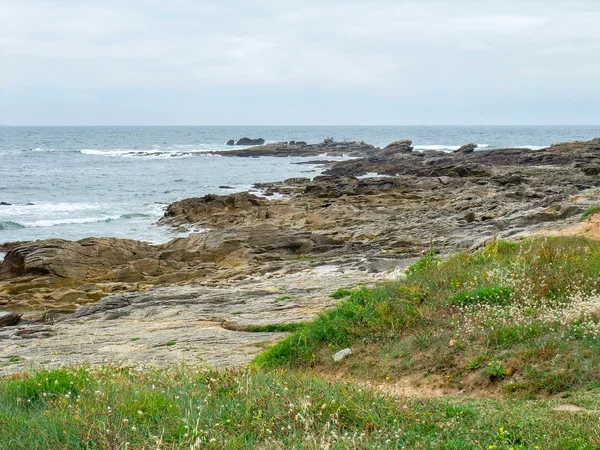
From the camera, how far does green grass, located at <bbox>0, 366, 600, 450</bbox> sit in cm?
467

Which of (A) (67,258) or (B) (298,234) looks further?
(B) (298,234)

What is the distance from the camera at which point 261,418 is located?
5.14m

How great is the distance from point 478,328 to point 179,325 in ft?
21.2

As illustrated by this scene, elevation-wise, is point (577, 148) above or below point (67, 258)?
above

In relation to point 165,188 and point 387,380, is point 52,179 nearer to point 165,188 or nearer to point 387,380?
point 165,188

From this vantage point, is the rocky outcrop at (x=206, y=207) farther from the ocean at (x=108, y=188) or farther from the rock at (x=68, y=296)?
the rock at (x=68, y=296)

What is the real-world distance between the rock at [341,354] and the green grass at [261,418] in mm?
2447

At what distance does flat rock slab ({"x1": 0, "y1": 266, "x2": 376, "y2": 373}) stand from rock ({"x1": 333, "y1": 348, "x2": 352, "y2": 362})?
5.28ft

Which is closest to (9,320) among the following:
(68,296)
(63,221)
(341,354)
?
(68,296)

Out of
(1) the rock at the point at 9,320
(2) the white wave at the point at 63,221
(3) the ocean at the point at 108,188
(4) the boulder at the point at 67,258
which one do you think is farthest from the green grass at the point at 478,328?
(2) the white wave at the point at 63,221

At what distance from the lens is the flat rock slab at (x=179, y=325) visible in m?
10.4

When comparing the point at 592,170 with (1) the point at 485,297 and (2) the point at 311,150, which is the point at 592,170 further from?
(2) the point at 311,150

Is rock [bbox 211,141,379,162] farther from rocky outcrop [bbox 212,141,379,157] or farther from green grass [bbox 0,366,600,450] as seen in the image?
green grass [bbox 0,366,600,450]

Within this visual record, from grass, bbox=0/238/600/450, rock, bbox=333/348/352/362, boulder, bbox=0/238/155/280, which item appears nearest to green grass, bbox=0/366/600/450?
grass, bbox=0/238/600/450
